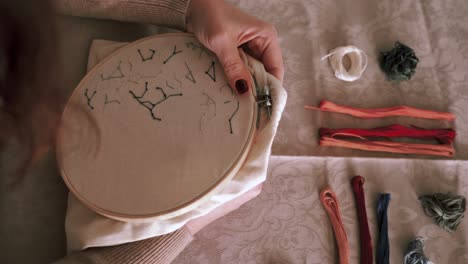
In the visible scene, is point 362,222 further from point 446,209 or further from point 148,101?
point 148,101

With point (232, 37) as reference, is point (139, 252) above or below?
below

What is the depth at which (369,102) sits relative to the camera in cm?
73

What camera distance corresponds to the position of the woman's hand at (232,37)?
1.53 ft

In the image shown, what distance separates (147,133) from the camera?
0.45 m

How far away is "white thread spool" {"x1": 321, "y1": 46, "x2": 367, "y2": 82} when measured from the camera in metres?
0.72

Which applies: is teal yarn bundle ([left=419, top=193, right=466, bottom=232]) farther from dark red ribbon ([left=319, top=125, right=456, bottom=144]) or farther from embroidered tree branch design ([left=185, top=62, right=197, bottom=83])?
embroidered tree branch design ([left=185, top=62, right=197, bottom=83])

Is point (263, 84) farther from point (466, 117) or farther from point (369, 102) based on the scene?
point (466, 117)

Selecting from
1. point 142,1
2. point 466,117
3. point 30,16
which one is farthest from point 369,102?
point 30,16

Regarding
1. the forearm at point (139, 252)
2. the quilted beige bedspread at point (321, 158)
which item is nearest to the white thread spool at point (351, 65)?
the quilted beige bedspread at point (321, 158)

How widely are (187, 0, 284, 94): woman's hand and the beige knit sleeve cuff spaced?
0.02 m

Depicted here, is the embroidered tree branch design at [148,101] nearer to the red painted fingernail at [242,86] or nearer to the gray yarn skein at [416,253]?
the red painted fingernail at [242,86]

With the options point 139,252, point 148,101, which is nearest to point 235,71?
point 148,101

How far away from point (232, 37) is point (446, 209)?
482 mm

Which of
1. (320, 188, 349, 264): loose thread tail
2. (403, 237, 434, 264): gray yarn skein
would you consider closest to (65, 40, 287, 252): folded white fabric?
(320, 188, 349, 264): loose thread tail
